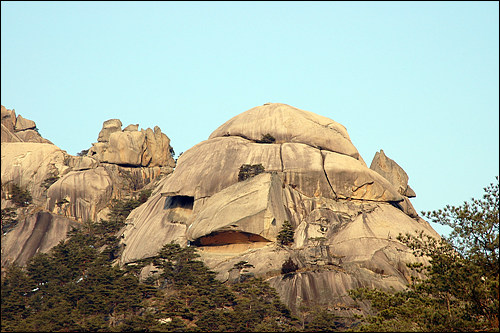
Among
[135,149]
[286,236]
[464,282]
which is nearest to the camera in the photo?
[464,282]

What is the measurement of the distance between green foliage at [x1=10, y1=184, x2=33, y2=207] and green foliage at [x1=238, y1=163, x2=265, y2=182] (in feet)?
89.4

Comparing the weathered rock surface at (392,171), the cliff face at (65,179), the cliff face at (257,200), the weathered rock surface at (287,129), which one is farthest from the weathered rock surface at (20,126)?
the weathered rock surface at (392,171)

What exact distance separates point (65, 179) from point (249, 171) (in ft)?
84.6

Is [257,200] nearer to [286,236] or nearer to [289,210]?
[289,210]

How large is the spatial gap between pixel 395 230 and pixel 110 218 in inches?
1272

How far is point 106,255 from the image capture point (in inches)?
2677

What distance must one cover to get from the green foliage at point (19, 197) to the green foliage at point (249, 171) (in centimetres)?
2725

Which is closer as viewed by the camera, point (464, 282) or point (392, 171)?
point (464, 282)

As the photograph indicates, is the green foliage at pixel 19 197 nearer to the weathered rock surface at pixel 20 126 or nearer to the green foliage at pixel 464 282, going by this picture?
the weathered rock surface at pixel 20 126

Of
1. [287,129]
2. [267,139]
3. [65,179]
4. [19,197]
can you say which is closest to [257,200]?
[267,139]

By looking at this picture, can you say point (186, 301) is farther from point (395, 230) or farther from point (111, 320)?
point (395, 230)

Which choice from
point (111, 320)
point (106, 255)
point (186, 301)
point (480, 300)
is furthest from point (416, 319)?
point (106, 255)

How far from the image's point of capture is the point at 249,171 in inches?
2751

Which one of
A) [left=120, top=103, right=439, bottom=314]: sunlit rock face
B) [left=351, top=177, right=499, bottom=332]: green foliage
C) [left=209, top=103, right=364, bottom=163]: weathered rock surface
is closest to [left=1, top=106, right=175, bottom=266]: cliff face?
[left=120, top=103, right=439, bottom=314]: sunlit rock face
